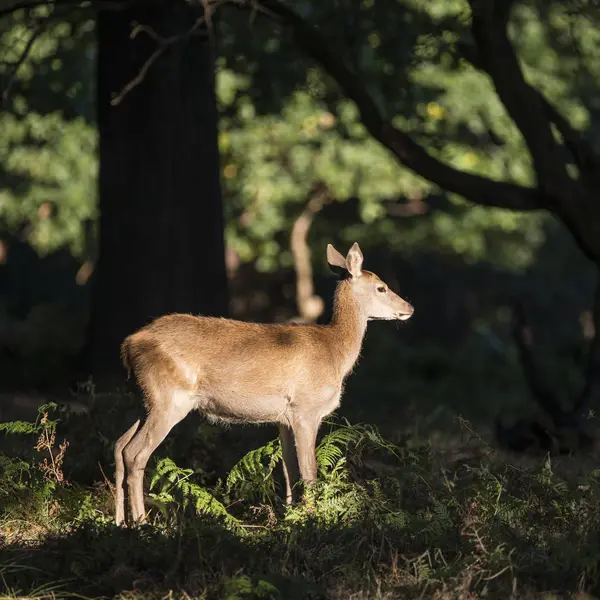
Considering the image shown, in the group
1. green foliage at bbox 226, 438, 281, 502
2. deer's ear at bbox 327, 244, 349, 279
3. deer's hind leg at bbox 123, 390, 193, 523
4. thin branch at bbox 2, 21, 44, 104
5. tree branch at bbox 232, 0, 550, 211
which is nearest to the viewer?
deer's hind leg at bbox 123, 390, 193, 523

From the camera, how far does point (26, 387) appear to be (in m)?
18.3

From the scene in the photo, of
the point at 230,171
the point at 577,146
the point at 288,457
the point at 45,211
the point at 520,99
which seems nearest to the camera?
the point at 288,457

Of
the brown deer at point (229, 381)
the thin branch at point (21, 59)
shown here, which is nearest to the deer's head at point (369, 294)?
the brown deer at point (229, 381)

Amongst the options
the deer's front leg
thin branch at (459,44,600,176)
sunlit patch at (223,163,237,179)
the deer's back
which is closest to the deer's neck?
the deer's back

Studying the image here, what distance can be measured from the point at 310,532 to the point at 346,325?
249 cm

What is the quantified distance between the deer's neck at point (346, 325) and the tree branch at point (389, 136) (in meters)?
3.24

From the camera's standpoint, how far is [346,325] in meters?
9.85

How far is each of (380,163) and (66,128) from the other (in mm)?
6921

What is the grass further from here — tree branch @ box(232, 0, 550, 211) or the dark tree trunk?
the dark tree trunk

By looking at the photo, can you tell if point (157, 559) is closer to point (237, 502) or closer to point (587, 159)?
point (237, 502)

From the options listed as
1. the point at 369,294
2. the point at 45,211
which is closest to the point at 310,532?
the point at 369,294

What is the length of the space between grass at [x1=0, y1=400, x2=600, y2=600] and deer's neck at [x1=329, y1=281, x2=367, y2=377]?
2.12 ft

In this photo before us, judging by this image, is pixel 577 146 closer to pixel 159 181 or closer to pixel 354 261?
pixel 354 261

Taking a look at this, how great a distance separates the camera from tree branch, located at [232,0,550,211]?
12711 mm
